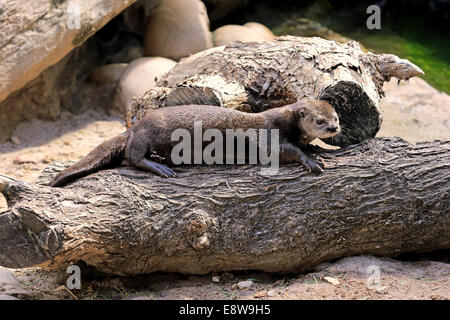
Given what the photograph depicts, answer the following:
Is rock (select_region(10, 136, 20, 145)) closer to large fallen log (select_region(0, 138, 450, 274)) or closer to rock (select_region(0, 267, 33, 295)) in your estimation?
rock (select_region(0, 267, 33, 295))

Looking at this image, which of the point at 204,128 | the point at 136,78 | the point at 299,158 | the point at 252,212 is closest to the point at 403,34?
the point at 299,158

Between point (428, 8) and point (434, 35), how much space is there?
811 mm

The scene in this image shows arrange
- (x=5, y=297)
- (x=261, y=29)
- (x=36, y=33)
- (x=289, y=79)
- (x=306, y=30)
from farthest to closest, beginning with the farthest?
(x=261, y=29)
(x=306, y=30)
(x=36, y=33)
(x=289, y=79)
(x=5, y=297)

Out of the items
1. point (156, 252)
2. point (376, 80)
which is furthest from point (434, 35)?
point (156, 252)

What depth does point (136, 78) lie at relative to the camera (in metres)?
7.25

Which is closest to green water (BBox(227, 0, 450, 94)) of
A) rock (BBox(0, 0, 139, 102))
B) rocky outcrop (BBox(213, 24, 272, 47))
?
rocky outcrop (BBox(213, 24, 272, 47))

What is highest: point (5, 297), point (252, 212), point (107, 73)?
point (107, 73)

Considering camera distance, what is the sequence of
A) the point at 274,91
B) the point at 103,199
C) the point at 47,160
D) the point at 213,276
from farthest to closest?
the point at 47,160
the point at 274,91
the point at 213,276
the point at 103,199

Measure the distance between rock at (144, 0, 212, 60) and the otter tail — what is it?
398 centimetres

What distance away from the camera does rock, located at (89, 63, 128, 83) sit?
7688 mm

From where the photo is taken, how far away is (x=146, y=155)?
150 inches

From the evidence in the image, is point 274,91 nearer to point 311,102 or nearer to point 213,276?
point 311,102

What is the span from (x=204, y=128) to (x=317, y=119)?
0.83 metres

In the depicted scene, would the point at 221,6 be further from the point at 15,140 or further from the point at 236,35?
the point at 15,140
